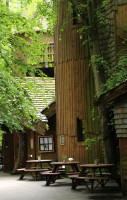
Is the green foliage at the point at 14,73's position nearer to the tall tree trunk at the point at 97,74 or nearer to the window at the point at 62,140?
the tall tree trunk at the point at 97,74

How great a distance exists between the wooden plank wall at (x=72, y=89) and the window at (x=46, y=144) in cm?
344

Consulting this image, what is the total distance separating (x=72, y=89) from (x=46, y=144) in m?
5.43

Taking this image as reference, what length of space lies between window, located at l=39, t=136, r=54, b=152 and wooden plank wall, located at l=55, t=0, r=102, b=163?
344 centimetres

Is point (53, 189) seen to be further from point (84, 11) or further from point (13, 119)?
point (84, 11)

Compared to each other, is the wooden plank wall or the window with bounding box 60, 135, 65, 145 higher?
the wooden plank wall

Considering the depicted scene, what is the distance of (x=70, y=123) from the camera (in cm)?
1741

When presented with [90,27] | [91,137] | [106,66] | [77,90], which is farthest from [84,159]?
[90,27]

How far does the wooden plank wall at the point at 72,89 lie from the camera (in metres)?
16.8

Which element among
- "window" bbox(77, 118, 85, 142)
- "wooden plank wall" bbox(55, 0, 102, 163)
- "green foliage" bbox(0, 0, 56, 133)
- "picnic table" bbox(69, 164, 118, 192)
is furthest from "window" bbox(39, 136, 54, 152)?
"picnic table" bbox(69, 164, 118, 192)

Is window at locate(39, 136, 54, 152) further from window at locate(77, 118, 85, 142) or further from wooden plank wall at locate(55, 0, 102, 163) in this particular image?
window at locate(77, 118, 85, 142)

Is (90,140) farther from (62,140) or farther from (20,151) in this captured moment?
(20,151)

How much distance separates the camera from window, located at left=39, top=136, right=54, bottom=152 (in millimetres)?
21484

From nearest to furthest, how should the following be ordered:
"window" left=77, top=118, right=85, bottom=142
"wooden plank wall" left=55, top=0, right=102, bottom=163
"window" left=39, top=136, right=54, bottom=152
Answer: "wooden plank wall" left=55, top=0, right=102, bottom=163, "window" left=77, top=118, right=85, bottom=142, "window" left=39, top=136, right=54, bottom=152

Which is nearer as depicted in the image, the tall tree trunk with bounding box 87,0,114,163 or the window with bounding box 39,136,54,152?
the tall tree trunk with bounding box 87,0,114,163
